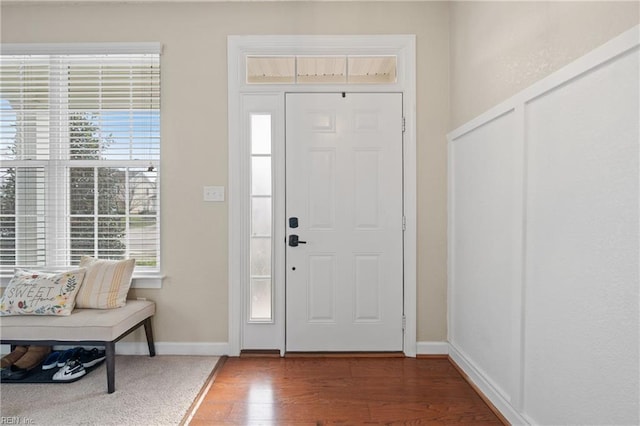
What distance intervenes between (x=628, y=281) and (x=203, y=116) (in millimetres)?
2669

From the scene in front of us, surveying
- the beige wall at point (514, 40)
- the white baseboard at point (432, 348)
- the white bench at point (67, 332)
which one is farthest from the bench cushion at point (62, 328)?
the beige wall at point (514, 40)

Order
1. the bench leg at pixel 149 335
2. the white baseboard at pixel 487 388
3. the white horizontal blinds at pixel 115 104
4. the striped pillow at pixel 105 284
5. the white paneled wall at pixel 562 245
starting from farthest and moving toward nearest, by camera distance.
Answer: the white horizontal blinds at pixel 115 104
the bench leg at pixel 149 335
the striped pillow at pixel 105 284
the white baseboard at pixel 487 388
the white paneled wall at pixel 562 245

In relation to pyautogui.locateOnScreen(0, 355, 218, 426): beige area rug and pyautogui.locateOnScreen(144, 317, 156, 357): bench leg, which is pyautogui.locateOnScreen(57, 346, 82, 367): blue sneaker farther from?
pyautogui.locateOnScreen(144, 317, 156, 357): bench leg

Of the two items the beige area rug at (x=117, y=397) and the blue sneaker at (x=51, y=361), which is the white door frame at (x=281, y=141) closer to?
the beige area rug at (x=117, y=397)

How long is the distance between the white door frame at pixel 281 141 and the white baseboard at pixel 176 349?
96mm

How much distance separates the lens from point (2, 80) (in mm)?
2791

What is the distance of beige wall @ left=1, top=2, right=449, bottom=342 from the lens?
107 inches

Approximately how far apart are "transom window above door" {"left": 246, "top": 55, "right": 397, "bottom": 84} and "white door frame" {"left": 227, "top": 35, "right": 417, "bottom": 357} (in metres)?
0.05

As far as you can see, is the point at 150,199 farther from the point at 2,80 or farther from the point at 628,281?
the point at 628,281

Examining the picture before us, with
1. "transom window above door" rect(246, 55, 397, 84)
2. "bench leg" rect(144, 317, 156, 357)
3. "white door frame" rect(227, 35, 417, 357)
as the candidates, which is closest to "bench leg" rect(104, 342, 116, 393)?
"bench leg" rect(144, 317, 156, 357)

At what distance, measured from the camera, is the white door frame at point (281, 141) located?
8.93ft

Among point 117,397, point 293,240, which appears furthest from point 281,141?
point 117,397

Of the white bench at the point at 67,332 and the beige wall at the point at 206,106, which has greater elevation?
the beige wall at the point at 206,106

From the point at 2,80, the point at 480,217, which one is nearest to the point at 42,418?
the point at 2,80
